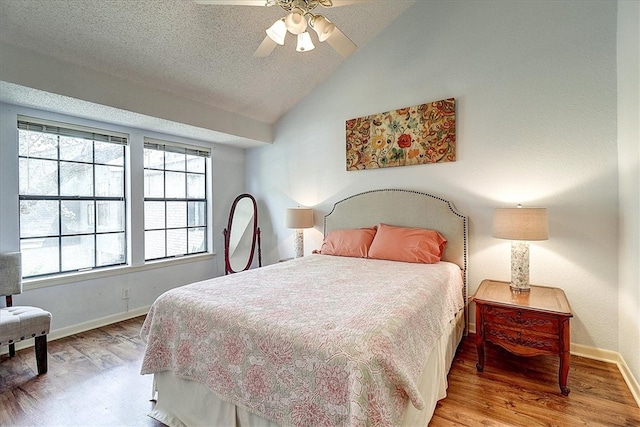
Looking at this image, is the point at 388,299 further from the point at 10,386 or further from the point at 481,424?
the point at 10,386

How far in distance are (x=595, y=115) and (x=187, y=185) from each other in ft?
14.7

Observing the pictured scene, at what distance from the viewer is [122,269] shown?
3518 millimetres

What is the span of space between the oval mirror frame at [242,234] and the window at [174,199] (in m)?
0.37

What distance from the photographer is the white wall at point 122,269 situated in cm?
274

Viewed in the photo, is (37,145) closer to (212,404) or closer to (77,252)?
(77,252)

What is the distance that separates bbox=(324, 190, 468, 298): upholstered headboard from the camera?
308cm

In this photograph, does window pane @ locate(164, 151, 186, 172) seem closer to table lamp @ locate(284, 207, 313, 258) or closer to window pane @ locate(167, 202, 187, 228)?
window pane @ locate(167, 202, 187, 228)

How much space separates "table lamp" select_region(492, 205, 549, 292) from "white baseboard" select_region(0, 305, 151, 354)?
12.9 ft

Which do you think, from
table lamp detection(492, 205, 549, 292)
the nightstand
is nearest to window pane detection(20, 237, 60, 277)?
the nightstand

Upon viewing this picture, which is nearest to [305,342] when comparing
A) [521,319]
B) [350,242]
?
[521,319]

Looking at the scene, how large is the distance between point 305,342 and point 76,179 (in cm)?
329

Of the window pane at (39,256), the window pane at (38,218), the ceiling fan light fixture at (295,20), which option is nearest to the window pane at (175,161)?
the window pane at (38,218)

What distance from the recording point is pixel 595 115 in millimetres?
2502

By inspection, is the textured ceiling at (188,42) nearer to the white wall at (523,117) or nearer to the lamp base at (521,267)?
the white wall at (523,117)
